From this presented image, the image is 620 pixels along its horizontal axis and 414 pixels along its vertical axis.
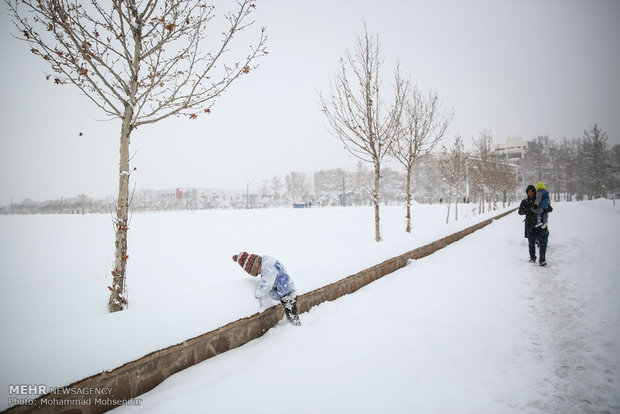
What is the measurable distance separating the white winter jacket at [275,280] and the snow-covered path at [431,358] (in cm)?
52

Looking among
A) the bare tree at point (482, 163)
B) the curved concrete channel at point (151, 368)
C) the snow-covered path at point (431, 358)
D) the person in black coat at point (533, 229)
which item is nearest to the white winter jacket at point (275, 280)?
the curved concrete channel at point (151, 368)

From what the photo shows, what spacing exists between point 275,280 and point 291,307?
46cm

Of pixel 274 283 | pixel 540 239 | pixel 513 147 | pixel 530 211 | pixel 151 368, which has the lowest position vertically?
pixel 151 368

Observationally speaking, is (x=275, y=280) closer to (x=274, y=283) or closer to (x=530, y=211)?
(x=274, y=283)

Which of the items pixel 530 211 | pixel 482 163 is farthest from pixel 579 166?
pixel 530 211

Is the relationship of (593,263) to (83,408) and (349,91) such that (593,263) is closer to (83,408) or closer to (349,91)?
(349,91)

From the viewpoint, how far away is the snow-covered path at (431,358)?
7.36 feet

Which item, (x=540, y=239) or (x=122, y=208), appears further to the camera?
(x=540, y=239)

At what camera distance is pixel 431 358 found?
284cm

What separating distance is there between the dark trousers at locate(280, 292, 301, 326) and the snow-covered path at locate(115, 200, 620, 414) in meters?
0.11

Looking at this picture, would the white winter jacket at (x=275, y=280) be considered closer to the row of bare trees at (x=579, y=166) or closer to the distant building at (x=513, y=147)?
the row of bare trees at (x=579, y=166)

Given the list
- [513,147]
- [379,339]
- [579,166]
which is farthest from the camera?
[513,147]

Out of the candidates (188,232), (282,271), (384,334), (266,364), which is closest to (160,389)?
(266,364)

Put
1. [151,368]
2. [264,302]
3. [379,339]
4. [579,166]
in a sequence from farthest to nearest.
Result: [579,166] → [264,302] → [379,339] → [151,368]
